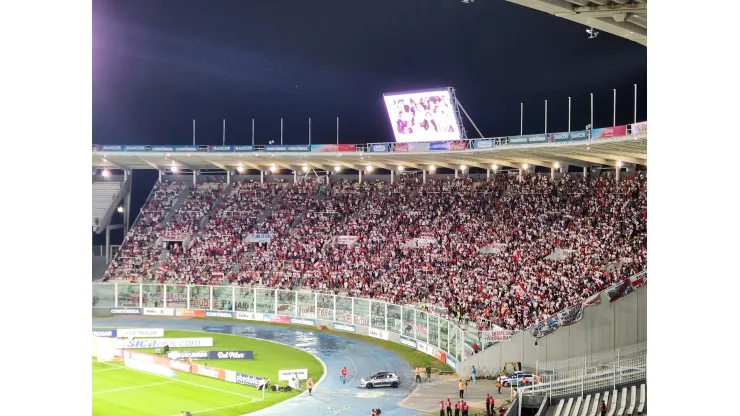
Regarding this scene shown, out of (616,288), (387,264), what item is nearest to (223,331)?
(387,264)

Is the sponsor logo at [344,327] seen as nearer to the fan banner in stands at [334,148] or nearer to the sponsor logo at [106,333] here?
the sponsor logo at [106,333]

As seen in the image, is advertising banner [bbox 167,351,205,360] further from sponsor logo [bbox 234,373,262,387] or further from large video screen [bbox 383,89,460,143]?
large video screen [bbox 383,89,460,143]

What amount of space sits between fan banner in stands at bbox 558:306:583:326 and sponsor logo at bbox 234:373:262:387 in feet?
35.9

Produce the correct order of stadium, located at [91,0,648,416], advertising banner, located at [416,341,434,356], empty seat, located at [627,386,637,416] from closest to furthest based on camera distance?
empty seat, located at [627,386,637,416] < stadium, located at [91,0,648,416] < advertising banner, located at [416,341,434,356]

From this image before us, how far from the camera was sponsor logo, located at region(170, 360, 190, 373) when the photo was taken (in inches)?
1106

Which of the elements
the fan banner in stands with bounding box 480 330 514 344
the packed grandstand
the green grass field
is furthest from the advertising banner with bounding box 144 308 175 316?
the fan banner in stands with bounding box 480 330 514 344

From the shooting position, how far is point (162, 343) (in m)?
31.1

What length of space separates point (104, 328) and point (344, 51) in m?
28.0

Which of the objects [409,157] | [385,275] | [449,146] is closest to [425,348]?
[385,275]

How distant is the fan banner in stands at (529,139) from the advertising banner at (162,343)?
1724cm

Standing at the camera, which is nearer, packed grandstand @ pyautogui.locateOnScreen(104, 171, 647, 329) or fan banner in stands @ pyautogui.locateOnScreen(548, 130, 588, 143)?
packed grandstand @ pyautogui.locateOnScreen(104, 171, 647, 329)

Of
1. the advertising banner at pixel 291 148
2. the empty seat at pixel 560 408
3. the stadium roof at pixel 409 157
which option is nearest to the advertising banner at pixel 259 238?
the stadium roof at pixel 409 157
